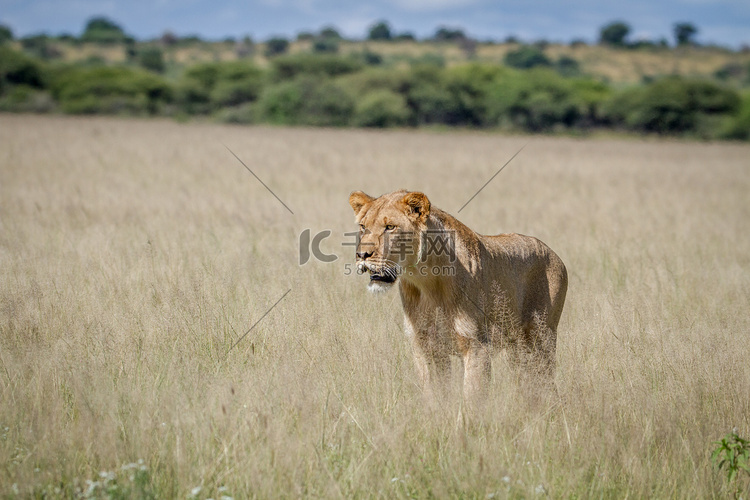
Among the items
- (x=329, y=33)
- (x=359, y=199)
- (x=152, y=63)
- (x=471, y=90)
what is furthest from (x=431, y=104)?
(x=329, y=33)

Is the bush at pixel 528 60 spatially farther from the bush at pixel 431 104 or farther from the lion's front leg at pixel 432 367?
the lion's front leg at pixel 432 367

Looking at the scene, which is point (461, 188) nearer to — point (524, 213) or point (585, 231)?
point (524, 213)

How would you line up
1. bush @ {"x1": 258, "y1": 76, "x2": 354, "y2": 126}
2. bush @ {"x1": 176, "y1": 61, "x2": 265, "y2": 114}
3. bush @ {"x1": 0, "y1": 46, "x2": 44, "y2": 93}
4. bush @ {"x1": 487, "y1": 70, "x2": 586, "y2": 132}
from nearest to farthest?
bush @ {"x1": 258, "y1": 76, "x2": 354, "y2": 126} → bush @ {"x1": 487, "y1": 70, "x2": 586, "y2": 132} → bush @ {"x1": 0, "y1": 46, "x2": 44, "y2": 93} → bush @ {"x1": 176, "y1": 61, "x2": 265, "y2": 114}

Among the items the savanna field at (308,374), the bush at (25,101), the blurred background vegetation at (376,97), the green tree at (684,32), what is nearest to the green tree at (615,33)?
the green tree at (684,32)

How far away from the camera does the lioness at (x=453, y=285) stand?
4.14m

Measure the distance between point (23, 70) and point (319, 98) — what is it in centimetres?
2227

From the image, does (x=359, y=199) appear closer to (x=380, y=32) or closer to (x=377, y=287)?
(x=377, y=287)

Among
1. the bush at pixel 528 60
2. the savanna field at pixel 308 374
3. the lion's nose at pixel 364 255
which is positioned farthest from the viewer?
the bush at pixel 528 60

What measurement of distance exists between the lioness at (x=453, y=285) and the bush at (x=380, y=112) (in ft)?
119

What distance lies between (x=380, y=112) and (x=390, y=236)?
3801 centimetres

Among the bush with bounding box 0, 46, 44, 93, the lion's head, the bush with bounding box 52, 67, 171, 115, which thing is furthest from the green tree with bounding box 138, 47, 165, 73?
the lion's head

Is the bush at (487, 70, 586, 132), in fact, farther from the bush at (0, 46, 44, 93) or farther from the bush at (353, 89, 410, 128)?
the bush at (0, 46, 44, 93)

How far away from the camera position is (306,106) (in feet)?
138

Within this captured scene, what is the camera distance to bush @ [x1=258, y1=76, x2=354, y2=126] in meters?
41.0
